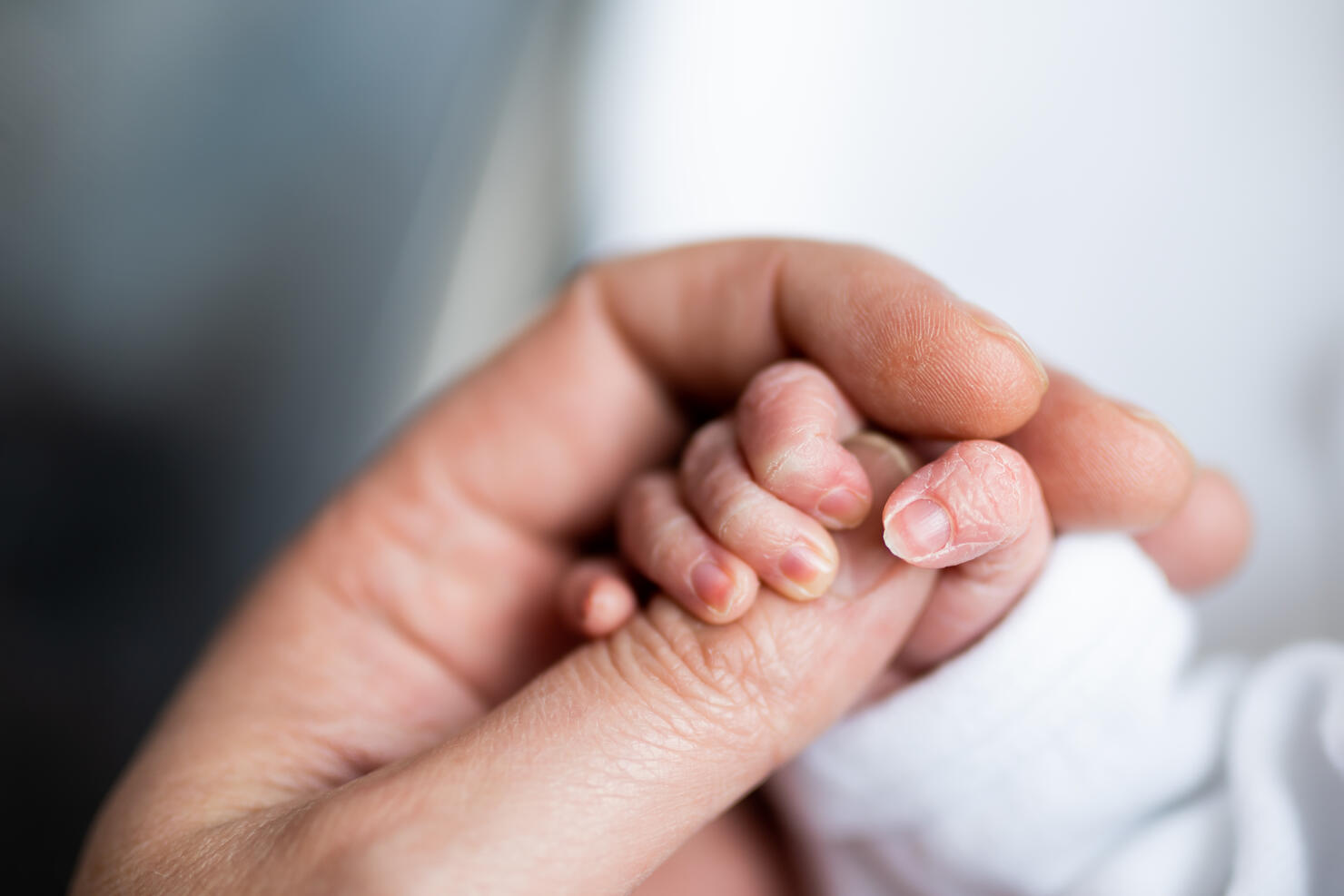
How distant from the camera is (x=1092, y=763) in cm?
62

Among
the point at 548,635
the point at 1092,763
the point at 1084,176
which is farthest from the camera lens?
the point at 1084,176

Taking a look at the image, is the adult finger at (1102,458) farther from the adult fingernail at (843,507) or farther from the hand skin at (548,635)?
the adult fingernail at (843,507)

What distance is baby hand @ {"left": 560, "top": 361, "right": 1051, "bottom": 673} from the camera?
1.55 ft

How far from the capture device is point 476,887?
17.3 inches

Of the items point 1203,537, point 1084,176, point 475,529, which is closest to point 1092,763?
point 1203,537

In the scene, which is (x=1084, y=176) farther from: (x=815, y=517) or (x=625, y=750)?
(x=625, y=750)

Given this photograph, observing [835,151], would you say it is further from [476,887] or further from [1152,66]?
[476,887]

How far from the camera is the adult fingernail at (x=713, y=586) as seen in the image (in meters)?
0.50

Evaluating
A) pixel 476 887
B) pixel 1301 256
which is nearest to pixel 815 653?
pixel 476 887

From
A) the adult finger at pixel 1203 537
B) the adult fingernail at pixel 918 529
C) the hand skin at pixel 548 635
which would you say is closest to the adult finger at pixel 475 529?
the hand skin at pixel 548 635

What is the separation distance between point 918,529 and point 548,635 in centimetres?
35

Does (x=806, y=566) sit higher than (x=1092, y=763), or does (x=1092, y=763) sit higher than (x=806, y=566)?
(x=806, y=566)

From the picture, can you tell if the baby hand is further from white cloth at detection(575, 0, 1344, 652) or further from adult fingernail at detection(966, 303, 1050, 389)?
white cloth at detection(575, 0, 1344, 652)

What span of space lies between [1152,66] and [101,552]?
1.27 m
